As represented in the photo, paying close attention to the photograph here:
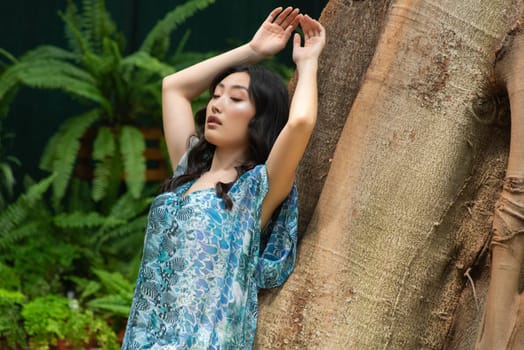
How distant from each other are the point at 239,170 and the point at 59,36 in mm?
5216

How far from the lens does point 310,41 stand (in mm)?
3104

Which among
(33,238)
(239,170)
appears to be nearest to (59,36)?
(33,238)

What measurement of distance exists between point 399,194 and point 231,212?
56 centimetres

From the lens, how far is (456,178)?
9.82 feet

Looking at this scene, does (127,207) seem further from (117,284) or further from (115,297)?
(115,297)

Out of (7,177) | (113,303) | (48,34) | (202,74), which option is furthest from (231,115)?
(48,34)

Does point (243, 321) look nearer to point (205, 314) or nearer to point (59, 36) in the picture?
point (205, 314)

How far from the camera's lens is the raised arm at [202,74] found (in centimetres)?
320

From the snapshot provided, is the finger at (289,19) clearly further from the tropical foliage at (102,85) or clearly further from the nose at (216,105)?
the tropical foliage at (102,85)

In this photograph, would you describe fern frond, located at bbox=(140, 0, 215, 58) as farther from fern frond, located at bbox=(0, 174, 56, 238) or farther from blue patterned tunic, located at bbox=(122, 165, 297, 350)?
blue patterned tunic, located at bbox=(122, 165, 297, 350)

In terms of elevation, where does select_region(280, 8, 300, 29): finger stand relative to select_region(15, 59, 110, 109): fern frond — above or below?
above

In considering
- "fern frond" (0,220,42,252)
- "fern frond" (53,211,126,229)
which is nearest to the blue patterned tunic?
"fern frond" (53,211,126,229)

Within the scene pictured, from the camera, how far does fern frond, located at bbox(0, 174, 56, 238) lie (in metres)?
6.27

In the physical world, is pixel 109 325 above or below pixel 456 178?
below
